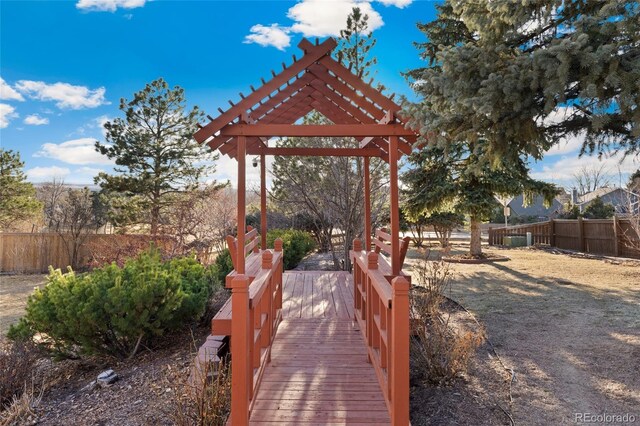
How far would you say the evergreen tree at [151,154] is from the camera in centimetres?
1717

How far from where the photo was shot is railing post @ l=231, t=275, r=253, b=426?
2.66 meters

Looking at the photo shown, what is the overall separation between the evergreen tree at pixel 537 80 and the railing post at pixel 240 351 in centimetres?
266

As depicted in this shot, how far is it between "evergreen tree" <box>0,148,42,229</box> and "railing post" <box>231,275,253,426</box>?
19.6 m

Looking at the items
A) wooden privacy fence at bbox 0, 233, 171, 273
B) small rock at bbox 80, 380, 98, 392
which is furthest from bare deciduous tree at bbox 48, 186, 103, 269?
small rock at bbox 80, 380, 98, 392

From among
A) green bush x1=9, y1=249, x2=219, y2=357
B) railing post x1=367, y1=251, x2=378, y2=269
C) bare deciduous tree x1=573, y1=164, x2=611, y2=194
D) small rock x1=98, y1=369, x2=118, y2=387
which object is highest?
bare deciduous tree x1=573, y1=164, x2=611, y2=194

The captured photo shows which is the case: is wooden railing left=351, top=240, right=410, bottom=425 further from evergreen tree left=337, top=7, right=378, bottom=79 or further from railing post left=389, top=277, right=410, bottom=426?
evergreen tree left=337, top=7, right=378, bottom=79

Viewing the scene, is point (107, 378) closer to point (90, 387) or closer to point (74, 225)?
point (90, 387)

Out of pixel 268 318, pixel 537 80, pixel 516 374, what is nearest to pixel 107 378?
pixel 268 318

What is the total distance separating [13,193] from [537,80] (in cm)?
2107

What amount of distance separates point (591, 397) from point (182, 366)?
4342 millimetres

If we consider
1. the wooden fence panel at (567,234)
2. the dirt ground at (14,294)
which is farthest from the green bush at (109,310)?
the wooden fence panel at (567,234)

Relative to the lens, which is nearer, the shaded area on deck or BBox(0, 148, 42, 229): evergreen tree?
the shaded area on deck

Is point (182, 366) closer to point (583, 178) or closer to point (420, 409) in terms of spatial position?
point (420, 409)

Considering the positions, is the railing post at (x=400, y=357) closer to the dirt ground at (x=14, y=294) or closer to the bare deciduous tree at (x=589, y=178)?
A: the dirt ground at (x=14, y=294)
